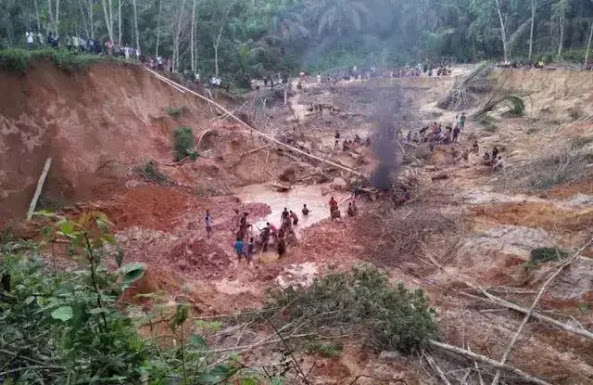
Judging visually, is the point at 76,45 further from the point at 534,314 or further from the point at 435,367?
the point at 534,314

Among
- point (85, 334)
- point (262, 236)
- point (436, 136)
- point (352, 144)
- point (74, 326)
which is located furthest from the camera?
point (436, 136)

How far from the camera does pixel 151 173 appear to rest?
19344mm

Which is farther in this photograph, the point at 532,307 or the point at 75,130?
the point at 75,130

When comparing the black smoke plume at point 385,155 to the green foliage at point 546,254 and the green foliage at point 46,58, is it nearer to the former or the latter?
the green foliage at point 546,254

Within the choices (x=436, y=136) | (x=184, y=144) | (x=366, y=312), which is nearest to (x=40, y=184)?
(x=184, y=144)

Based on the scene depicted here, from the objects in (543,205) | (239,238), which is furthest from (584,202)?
(239,238)

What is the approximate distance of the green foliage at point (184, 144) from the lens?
21.7 m

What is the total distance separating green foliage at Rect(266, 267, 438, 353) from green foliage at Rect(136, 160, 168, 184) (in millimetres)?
11079

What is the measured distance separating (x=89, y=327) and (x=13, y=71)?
1763cm

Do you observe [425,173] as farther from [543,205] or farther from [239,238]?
[239,238]

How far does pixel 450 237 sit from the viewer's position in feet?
47.9

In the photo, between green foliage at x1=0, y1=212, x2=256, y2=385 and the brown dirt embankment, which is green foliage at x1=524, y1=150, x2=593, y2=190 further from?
green foliage at x1=0, y1=212, x2=256, y2=385

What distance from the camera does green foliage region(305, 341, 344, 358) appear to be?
25.3 feet

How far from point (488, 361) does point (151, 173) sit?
1499 cm
